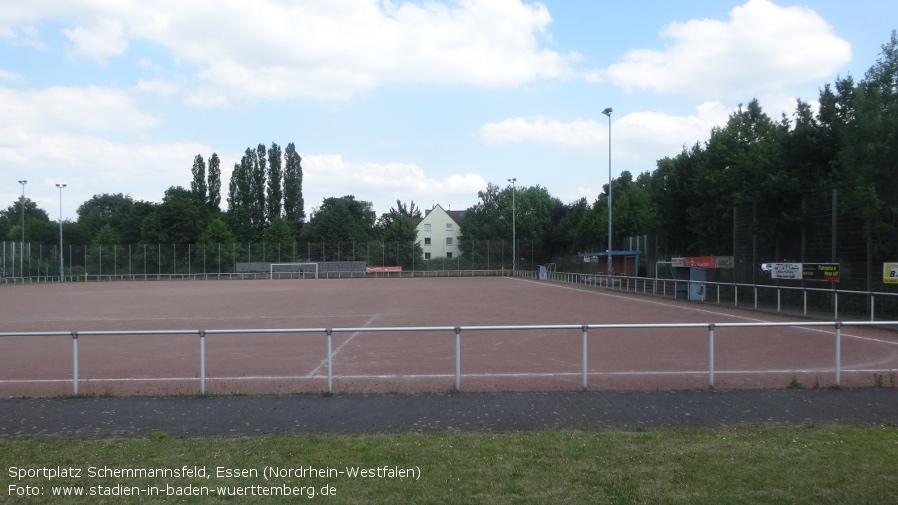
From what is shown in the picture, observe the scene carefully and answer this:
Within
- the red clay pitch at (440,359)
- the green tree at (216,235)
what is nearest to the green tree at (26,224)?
the green tree at (216,235)

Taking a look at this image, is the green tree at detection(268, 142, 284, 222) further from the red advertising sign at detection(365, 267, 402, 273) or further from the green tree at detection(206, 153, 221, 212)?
the red advertising sign at detection(365, 267, 402, 273)

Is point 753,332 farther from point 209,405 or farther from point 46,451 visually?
point 46,451

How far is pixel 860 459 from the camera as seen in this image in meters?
5.70

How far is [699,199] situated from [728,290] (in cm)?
1414

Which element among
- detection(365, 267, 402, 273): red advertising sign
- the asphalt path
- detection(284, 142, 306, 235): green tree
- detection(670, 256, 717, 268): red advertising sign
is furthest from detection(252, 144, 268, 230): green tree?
the asphalt path

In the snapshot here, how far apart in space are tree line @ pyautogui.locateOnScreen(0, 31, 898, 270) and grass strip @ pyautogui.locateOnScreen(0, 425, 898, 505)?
1755 cm

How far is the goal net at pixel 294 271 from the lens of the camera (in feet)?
254

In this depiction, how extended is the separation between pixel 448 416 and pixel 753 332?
10801 millimetres

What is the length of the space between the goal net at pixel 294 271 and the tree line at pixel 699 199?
10.7 meters

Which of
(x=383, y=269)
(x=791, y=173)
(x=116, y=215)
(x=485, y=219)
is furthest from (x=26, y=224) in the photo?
(x=791, y=173)

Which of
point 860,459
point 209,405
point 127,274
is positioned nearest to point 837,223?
point 860,459

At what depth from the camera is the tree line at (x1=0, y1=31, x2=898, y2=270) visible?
841 inches

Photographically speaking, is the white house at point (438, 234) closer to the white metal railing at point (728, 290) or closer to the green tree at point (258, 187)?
the green tree at point (258, 187)

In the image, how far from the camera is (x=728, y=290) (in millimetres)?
27562
